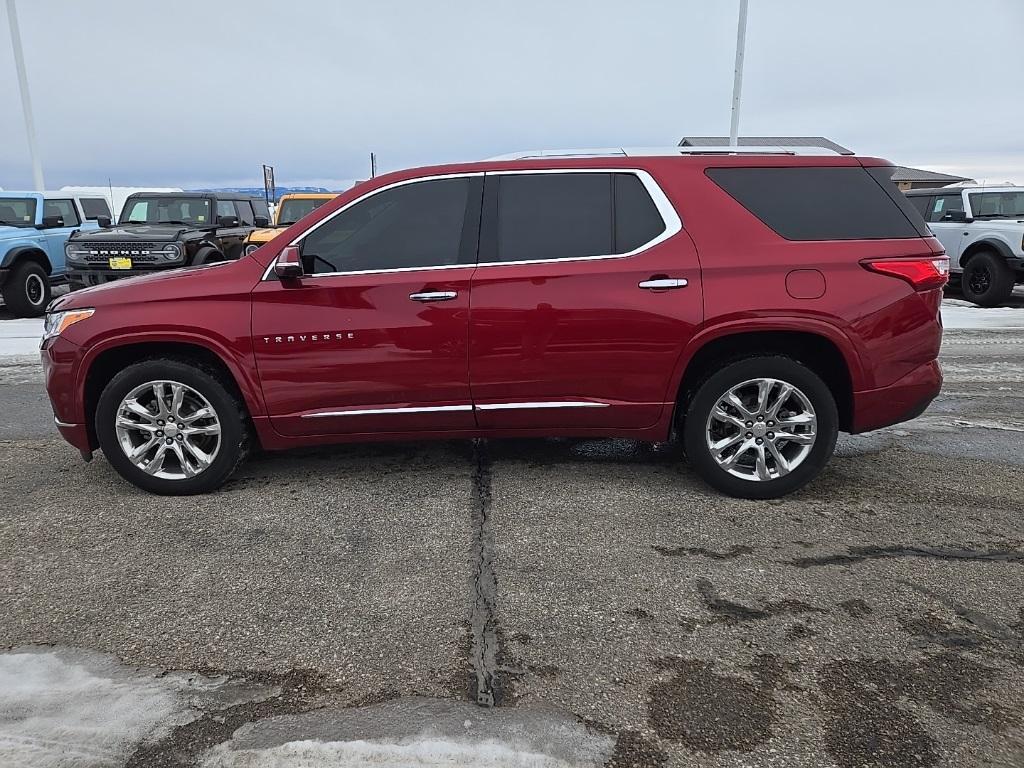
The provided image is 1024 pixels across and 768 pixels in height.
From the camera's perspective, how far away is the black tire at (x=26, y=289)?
10.8 metres

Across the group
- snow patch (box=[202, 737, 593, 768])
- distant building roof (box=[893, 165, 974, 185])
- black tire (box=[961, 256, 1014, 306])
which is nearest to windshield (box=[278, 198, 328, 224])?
black tire (box=[961, 256, 1014, 306])

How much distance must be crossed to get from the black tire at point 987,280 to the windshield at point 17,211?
15269 mm

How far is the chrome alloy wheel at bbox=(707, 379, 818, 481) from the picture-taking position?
383 centimetres

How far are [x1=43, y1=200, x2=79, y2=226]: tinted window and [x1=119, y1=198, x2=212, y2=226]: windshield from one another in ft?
3.41

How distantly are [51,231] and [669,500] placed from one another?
11.9 meters

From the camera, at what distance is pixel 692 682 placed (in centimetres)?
241

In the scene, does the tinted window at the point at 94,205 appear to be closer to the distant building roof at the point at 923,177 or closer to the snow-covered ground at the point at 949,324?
the snow-covered ground at the point at 949,324

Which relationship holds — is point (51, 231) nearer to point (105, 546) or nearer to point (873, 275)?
point (105, 546)

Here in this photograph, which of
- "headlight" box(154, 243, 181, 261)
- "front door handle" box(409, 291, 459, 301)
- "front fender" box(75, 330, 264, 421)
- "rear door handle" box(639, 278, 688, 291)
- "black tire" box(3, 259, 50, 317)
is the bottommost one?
"black tire" box(3, 259, 50, 317)

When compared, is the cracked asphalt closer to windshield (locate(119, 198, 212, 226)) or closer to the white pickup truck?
windshield (locate(119, 198, 212, 226))

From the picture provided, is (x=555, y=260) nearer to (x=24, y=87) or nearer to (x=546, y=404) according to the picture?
(x=546, y=404)


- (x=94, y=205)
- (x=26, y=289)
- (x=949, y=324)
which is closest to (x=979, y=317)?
(x=949, y=324)

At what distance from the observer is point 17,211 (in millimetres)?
11898

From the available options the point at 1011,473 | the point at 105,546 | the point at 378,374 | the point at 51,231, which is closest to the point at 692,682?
the point at 378,374
